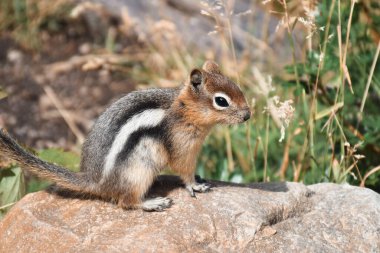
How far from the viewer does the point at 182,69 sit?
25.8 ft

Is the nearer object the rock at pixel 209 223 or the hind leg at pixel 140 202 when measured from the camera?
the rock at pixel 209 223

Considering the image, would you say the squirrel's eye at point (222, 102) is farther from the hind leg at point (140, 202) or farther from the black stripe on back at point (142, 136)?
the hind leg at point (140, 202)

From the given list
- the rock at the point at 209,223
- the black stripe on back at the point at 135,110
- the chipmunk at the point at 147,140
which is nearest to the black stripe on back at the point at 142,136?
the chipmunk at the point at 147,140

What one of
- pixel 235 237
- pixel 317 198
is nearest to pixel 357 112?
pixel 317 198

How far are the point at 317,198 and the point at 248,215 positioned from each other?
2.32ft

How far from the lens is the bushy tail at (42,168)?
4098 millimetres

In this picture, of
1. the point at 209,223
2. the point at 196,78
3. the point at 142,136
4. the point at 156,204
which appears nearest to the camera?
the point at 209,223

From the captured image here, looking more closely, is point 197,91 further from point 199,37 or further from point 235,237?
point 199,37

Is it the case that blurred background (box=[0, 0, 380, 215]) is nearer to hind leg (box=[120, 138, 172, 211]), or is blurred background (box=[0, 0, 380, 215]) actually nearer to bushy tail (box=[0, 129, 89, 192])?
bushy tail (box=[0, 129, 89, 192])

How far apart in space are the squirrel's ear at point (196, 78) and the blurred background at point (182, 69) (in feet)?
3.42

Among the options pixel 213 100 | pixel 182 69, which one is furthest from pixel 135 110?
pixel 182 69

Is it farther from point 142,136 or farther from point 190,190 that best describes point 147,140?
point 190,190

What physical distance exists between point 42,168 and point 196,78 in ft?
3.89

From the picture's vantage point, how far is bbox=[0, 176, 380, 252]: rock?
3666 mm
